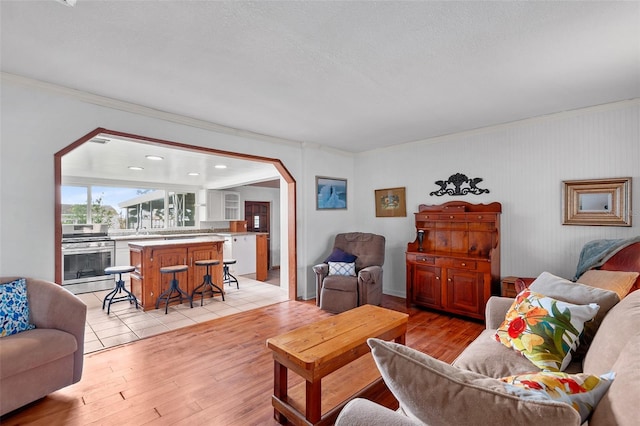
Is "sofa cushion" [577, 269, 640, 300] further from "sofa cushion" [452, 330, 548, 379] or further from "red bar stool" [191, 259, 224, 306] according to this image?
"red bar stool" [191, 259, 224, 306]

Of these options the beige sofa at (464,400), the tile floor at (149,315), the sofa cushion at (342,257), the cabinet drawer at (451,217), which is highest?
the cabinet drawer at (451,217)

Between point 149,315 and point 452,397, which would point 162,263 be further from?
point 452,397

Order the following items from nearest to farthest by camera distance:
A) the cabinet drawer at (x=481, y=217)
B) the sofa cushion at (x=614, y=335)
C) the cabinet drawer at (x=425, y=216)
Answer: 1. the sofa cushion at (x=614, y=335)
2. the cabinet drawer at (x=481, y=217)
3. the cabinet drawer at (x=425, y=216)

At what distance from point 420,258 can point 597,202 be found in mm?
1954

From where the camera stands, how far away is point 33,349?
6.64ft

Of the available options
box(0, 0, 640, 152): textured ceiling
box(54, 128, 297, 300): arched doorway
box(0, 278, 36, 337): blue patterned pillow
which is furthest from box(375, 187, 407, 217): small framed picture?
box(0, 278, 36, 337): blue patterned pillow

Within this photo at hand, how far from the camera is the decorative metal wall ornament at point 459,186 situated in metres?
4.09

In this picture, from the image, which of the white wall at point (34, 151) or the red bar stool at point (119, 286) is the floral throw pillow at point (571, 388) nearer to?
the white wall at point (34, 151)

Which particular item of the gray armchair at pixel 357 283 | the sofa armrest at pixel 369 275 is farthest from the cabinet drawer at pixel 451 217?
the sofa armrest at pixel 369 275

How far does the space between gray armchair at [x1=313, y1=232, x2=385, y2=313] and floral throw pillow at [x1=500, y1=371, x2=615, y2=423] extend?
2981 mm

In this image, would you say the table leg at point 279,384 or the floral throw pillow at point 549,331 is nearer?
the floral throw pillow at point 549,331

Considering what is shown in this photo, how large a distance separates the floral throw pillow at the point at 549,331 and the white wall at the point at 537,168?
2119 millimetres

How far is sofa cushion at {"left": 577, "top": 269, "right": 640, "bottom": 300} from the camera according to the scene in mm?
2250

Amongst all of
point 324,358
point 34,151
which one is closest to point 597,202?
point 324,358
